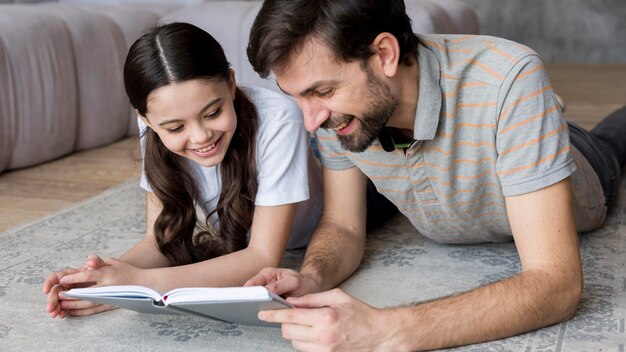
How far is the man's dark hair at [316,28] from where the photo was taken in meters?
1.39

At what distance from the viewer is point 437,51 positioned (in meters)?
1.54

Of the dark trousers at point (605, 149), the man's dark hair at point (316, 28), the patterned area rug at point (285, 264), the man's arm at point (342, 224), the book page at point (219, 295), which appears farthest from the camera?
the dark trousers at point (605, 149)

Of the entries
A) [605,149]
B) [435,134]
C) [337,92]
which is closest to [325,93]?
[337,92]

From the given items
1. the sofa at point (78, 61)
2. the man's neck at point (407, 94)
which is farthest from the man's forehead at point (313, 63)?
the sofa at point (78, 61)

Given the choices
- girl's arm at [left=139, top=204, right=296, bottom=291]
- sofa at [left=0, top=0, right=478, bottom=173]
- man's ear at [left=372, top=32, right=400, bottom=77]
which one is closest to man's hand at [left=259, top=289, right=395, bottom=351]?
girl's arm at [left=139, top=204, right=296, bottom=291]

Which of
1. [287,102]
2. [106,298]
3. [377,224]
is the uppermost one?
[287,102]

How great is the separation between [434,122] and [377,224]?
74 centimetres

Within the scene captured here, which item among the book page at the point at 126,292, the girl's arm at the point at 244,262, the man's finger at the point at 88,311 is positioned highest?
the book page at the point at 126,292

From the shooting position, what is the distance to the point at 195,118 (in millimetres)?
1560

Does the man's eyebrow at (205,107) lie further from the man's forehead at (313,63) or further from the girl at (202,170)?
the man's forehead at (313,63)

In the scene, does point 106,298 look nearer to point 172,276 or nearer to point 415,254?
point 172,276

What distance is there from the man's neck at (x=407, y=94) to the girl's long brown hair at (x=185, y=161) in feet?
0.99

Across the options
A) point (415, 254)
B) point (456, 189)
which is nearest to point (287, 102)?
point (456, 189)

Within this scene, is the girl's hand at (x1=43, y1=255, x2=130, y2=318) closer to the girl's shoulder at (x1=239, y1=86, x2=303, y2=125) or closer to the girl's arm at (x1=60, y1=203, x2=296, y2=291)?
the girl's arm at (x1=60, y1=203, x2=296, y2=291)
